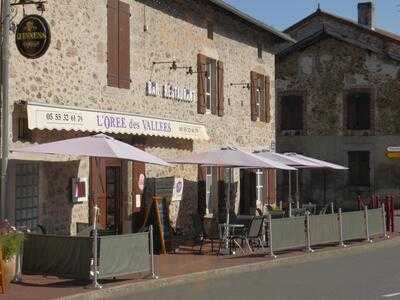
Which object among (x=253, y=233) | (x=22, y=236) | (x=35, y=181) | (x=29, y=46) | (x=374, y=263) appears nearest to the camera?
(x=22, y=236)

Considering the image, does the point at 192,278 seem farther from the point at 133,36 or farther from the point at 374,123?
the point at 374,123

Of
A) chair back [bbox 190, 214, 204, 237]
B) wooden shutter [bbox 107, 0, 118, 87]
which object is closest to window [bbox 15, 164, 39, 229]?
wooden shutter [bbox 107, 0, 118, 87]

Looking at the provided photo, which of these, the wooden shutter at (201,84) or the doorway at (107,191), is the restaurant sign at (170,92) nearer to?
the wooden shutter at (201,84)

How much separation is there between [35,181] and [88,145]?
1.78 metres

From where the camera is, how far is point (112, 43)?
15.3 m

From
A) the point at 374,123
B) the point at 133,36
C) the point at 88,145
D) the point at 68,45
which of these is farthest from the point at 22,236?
the point at 374,123

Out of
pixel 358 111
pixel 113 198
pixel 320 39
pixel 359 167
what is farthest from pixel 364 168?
pixel 113 198

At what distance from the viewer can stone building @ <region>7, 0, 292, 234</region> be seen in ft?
42.8

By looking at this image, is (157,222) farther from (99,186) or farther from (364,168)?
(364,168)

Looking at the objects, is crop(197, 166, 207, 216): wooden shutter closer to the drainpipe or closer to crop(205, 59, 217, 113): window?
crop(205, 59, 217, 113): window

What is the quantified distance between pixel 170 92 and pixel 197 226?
331 cm

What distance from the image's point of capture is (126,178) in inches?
632

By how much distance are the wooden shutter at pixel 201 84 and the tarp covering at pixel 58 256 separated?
28.5 feet

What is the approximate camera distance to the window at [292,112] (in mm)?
36250
